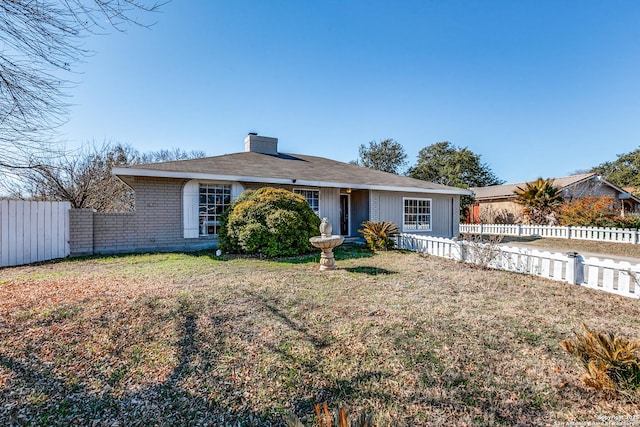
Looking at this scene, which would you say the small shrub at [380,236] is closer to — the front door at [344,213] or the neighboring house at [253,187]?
the neighboring house at [253,187]

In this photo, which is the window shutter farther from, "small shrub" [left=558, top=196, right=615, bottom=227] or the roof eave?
"small shrub" [left=558, top=196, right=615, bottom=227]

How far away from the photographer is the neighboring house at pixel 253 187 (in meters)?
8.79

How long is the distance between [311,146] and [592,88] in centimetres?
1509

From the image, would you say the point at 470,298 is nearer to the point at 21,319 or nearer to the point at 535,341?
the point at 535,341

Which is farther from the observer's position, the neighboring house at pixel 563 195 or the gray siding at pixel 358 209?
the neighboring house at pixel 563 195

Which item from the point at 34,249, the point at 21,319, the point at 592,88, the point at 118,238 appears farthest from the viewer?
the point at 592,88

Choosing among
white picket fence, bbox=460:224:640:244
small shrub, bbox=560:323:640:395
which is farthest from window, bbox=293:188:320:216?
white picket fence, bbox=460:224:640:244

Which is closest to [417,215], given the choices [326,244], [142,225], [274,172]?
[274,172]

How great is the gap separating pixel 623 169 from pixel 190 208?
43648 mm

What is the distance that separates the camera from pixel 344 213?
1312cm

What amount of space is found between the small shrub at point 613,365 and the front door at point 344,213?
10734 millimetres

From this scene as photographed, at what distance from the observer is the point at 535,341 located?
9.99ft

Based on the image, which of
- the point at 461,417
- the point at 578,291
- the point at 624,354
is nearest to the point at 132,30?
the point at 461,417

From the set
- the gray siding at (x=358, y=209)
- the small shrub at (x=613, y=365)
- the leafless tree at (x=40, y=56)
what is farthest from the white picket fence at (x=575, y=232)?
the leafless tree at (x=40, y=56)
